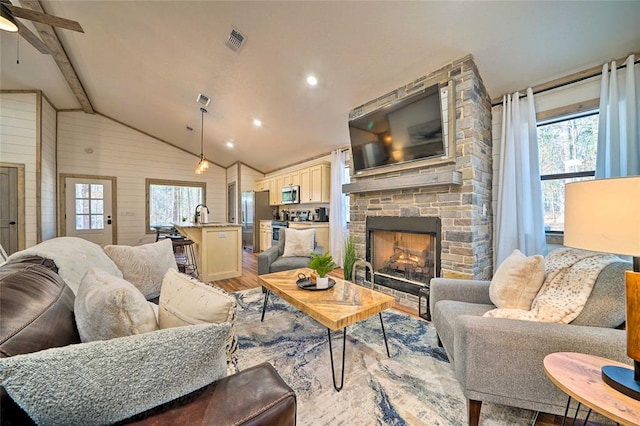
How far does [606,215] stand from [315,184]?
15.3ft

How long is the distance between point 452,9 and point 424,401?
288 centimetres

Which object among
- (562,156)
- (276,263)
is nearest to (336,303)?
(276,263)

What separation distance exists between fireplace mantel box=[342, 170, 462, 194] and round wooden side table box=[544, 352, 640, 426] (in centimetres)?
174

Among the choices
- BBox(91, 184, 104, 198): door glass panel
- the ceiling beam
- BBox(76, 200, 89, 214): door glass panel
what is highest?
the ceiling beam

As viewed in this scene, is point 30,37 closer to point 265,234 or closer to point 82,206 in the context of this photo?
point 82,206

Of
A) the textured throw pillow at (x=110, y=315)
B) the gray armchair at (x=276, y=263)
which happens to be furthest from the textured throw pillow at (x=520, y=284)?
the gray armchair at (x=276, y=263)

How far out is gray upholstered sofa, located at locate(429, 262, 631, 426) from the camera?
3.78 ft

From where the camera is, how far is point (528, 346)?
1.18m

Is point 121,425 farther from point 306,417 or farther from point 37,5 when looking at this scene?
point 37,5

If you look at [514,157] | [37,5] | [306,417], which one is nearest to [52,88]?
[37,5]

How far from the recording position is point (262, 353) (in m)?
1.97

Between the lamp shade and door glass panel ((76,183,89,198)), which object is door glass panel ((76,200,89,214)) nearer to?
door glass panel ((76,183,89,198))

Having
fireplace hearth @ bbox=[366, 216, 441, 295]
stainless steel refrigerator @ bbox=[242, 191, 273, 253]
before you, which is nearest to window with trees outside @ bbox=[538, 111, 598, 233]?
fireplace hearth @ bbox=[366, 216, 441, 295]

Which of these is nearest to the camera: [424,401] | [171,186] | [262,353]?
[424,401]
